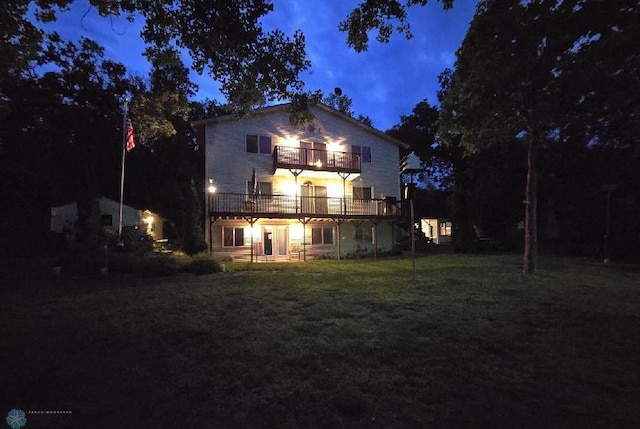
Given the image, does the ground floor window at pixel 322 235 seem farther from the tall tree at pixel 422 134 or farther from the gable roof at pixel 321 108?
the tall tree at pixel 422 134

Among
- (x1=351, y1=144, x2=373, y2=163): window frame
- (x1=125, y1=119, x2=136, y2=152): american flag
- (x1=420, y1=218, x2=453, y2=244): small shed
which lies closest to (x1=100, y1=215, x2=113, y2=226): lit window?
(x1=125, y1=119, x2=136, y2=152): american flag

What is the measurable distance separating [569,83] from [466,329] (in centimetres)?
1016

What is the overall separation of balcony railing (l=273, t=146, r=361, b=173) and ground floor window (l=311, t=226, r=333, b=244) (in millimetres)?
3821

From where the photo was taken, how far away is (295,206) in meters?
20.9

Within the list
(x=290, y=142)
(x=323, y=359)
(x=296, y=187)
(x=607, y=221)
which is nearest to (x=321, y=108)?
(x=290, y=142)

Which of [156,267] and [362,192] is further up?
[362,192]

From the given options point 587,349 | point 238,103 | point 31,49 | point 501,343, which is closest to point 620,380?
point 587,349

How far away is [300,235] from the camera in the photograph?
72.2 ft

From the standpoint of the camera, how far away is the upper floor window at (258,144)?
69.0ft

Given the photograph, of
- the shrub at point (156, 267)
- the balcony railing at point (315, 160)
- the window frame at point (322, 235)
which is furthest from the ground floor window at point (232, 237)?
the shrub at point (156, 267)

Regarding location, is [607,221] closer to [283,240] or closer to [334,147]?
[334,147]

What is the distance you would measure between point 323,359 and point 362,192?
2003 cm

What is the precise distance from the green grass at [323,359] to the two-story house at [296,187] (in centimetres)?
1166

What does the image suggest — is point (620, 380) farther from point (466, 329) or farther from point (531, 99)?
point (531, 99)
